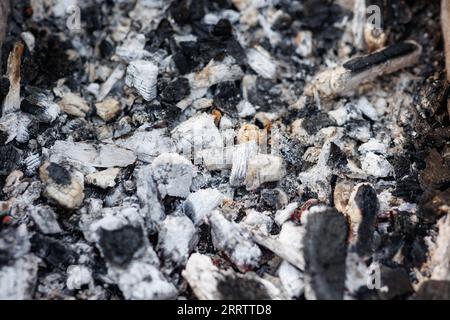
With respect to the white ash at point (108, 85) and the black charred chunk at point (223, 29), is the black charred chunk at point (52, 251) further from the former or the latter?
the black charred chunk at point (223, 29)

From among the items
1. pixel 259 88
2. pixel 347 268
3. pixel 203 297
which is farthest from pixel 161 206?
pixel 259 88

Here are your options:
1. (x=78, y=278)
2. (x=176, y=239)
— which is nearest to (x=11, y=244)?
(x=78, y=278)

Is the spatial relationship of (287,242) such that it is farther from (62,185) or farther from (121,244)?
(62,185)

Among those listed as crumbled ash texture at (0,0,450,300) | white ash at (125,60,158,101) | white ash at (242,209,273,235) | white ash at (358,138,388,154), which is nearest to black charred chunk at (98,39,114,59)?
crumbled ash texture at (0,0,450,300)

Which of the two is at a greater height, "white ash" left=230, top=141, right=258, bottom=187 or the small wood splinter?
the small wood splinter

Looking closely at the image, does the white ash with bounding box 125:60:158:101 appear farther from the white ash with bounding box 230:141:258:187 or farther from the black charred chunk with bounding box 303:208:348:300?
the black charred chunk with bounding box 303:208:348:300

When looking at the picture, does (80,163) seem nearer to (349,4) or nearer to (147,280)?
(147,280)
